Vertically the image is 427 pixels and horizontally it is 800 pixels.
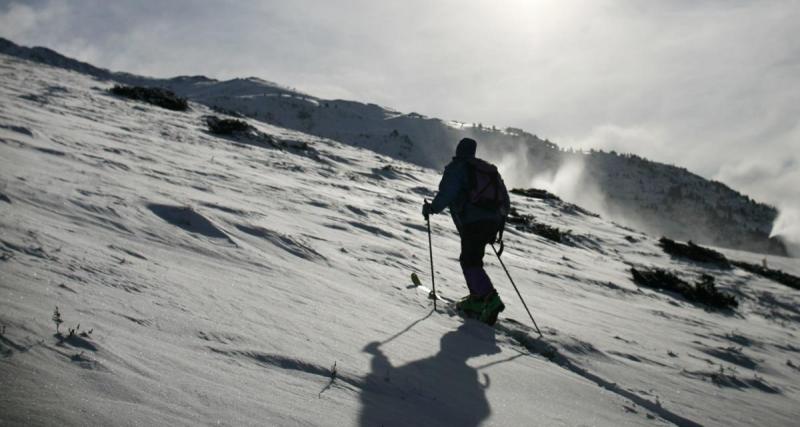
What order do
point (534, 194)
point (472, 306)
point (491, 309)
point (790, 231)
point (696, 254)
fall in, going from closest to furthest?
1. point (491, 309)
2. point (472, 306)
3. point (696, 254)
4. point (534, 194)
5. point (790, 231)

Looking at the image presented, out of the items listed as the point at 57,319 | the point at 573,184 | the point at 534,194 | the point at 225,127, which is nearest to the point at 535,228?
the point at 534,194

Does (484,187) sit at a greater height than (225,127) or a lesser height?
lesser

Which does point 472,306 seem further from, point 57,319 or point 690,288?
point 690,288

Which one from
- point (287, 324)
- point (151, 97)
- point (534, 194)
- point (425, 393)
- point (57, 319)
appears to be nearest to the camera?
point (57, 319)

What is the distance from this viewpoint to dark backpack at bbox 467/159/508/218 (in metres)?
5.14

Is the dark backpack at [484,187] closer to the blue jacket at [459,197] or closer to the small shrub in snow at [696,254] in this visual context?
the blue jacket at [459,197]

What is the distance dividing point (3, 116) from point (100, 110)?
602 centimetres

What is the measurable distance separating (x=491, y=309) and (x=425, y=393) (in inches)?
87.1

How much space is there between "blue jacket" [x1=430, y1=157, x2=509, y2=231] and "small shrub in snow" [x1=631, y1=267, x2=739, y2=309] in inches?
258

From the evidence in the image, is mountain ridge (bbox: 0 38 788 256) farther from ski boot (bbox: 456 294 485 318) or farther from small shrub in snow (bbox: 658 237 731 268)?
ski boot (bbox: 456 294 485 318)

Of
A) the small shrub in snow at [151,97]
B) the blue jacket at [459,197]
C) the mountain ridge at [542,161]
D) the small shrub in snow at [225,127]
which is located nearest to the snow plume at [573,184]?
the mountain ridge at [542,161]

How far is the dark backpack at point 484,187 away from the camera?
16.9 feet

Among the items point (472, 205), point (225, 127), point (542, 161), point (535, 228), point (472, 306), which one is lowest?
point (472, 306)

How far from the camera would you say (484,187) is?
5172mm
